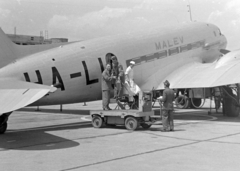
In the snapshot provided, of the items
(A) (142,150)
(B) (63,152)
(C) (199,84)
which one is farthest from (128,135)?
(C) (199,84)

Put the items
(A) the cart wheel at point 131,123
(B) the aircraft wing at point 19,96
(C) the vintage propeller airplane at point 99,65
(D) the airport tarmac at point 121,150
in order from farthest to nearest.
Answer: (A) the cart wheel at point 131,123 → (C) the vintage propeller airplane at point 99,65 → (B) the aircraft wing at point 19,96 → (D) the airport tarmac at point 121,150

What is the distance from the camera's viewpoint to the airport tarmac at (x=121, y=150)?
271 inches

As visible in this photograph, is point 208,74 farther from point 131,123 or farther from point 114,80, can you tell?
point 131,123

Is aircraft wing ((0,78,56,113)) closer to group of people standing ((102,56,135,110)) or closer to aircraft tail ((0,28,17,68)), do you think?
aircraft tail ((0,28,17,68))

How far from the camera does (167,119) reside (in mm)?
12062

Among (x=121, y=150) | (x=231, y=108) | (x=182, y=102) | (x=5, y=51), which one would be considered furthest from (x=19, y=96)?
(x=182, y=102)

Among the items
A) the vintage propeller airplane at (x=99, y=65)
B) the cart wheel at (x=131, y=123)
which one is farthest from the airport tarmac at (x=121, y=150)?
the vintage propeller airplane at (x=99, y=65)

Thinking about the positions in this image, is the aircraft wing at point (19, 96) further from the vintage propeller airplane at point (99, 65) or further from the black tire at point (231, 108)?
the black tire at point (231, 108)

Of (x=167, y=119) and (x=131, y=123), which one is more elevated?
(x=167, y=119)

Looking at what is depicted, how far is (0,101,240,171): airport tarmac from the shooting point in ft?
22.6

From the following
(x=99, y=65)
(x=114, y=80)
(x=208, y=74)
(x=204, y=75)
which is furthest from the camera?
(x=204, y=75)

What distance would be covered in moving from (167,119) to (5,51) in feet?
22.4

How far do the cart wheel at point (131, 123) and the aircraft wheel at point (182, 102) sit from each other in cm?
1155

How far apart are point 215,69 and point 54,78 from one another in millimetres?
8160
